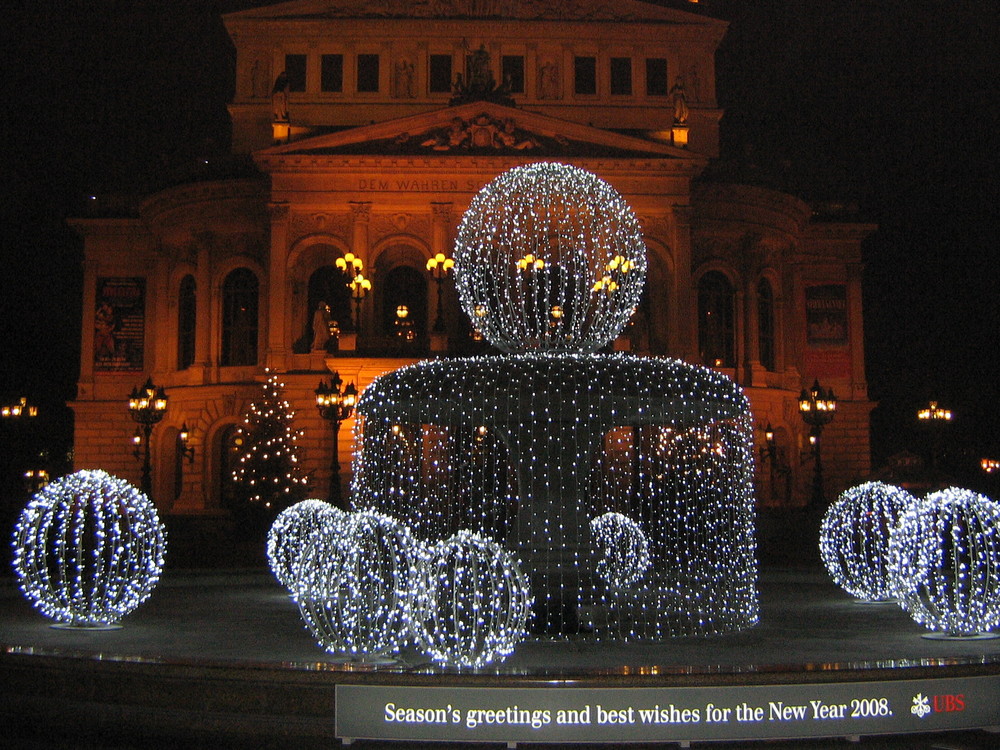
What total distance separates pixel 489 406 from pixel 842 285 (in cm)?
3705

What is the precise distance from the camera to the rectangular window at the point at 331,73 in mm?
44922

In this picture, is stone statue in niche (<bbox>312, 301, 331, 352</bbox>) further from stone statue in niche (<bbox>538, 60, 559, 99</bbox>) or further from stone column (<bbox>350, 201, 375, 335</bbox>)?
stone statue in niche (<bbox>538, 60, 559, 99</bbox>)

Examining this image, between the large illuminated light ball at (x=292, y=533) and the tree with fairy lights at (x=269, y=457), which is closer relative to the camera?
the large illuminated light ball at (x=292, y=533)

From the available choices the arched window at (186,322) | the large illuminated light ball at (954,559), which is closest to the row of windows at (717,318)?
the arched window at (186,322)

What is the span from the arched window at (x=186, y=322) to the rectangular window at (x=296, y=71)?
8102 millimetres

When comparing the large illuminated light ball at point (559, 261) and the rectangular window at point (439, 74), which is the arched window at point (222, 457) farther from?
the large illuminated light ball at point (559, 261)

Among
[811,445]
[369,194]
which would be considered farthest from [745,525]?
[811,445]

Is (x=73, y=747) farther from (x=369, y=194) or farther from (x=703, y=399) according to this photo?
(x=369, y=194)

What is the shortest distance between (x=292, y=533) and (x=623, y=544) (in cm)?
557

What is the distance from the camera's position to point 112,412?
44625 millimetres

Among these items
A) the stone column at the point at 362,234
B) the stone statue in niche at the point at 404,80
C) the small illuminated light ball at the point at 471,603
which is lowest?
the small illuminated light ball at the point at 471,603

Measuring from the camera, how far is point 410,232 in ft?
128

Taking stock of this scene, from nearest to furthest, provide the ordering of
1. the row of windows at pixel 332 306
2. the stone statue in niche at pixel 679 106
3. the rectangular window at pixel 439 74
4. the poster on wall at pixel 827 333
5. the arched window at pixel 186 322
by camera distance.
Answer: the stone statue in niche at pixel 679 106 → the row of windows at pixel 332 306 → the arched window at pixel 186 322 → the rectangular window at pixel 439 74 → the poster on wall at pixel 827 333

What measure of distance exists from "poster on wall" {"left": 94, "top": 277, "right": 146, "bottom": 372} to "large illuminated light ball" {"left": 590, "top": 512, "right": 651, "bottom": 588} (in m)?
29.6
